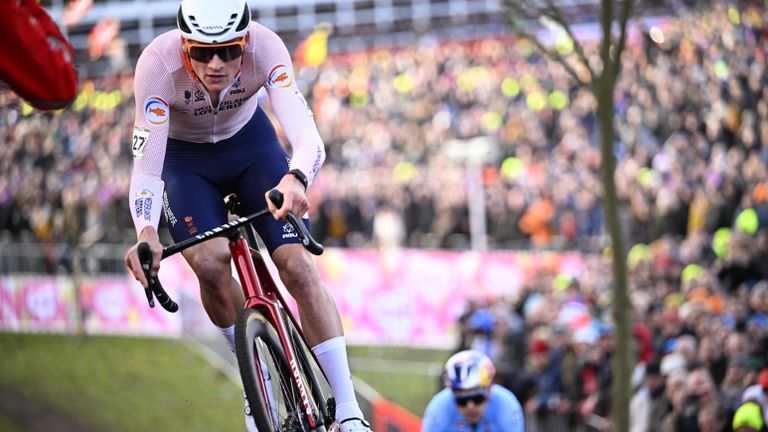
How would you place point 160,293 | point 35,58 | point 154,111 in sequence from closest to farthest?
1. point 35,58
2. point 160,293
3. point 154,111

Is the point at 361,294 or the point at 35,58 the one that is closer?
the point at 35,58

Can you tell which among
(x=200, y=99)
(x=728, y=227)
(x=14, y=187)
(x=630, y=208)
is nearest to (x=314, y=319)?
(x=200, y=99)

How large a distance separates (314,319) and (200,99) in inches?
54.6

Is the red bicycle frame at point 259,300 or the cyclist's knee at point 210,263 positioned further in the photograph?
the cyclist's knee at point 210,263

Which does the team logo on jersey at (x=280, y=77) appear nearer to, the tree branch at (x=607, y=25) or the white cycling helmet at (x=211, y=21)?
the white cycling helmet at (x=211, y=21)

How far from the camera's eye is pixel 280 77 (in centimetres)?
683

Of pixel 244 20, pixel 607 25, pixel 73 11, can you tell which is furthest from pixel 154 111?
pixel 607 25

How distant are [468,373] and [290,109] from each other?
3.27 m

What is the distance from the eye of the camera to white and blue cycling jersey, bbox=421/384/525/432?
30.3 ft

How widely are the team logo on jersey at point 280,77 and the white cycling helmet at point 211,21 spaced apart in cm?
36

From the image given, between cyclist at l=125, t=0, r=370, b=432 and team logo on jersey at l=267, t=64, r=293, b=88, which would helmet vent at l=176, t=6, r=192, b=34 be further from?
team logo on jersey at l=267, t=64, r=293, b=88

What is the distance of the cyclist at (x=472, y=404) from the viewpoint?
9.21 meters

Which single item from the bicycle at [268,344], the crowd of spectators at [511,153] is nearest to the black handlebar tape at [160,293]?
the bicycle at [268,344]

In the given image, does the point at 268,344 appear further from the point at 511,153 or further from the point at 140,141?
the point at 511,153
